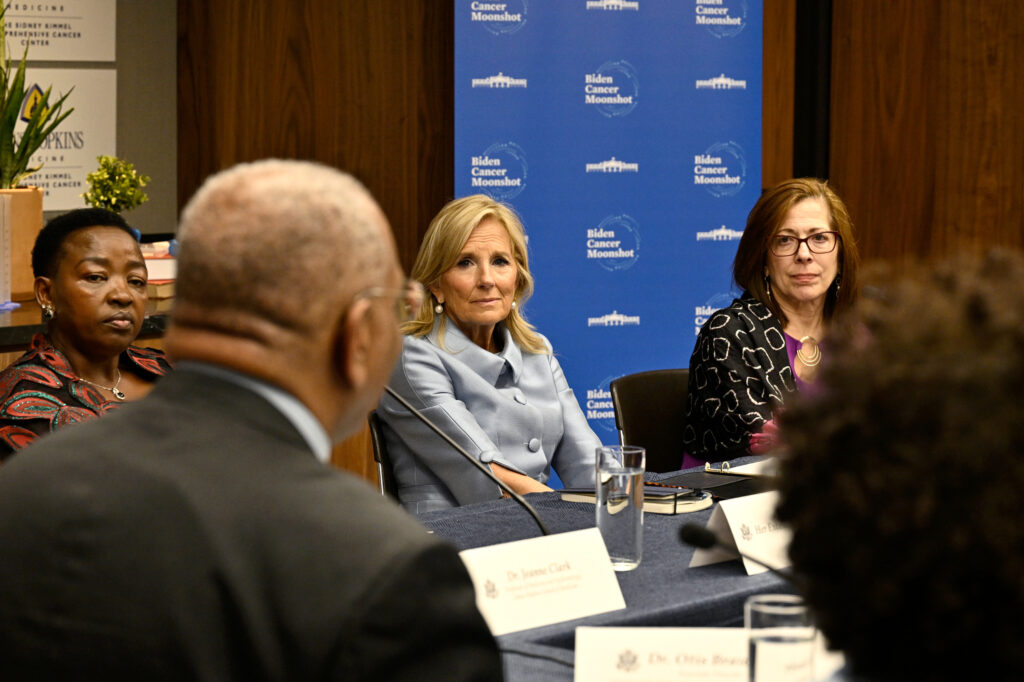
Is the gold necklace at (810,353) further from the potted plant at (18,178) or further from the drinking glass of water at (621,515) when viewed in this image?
the potted plant at (18,178)

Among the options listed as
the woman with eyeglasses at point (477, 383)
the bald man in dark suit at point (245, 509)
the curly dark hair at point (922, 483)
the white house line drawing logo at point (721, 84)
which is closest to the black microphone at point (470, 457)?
the bald man in dark suit at point (245, 509)

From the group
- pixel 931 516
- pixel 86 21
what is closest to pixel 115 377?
pixel 931 516

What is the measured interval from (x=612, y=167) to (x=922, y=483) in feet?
13.6

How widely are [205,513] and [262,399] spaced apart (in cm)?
14

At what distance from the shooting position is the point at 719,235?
15.9 ft

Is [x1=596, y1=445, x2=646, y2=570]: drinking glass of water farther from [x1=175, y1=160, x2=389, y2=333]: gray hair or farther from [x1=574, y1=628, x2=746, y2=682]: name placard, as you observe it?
[x1=175, y1=160, x2=389, y2=333]: gray hair

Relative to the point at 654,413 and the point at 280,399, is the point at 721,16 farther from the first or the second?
the point at 280,399

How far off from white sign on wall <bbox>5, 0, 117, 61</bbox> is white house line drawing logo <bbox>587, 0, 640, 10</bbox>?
6.70 feet

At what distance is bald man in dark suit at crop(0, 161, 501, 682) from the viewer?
91 cm

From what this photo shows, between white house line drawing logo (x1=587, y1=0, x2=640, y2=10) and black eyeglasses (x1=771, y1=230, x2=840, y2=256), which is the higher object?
white house line drawing logo (x1=587, y1=0, x2=640, y2=10)

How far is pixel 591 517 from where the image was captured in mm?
2191

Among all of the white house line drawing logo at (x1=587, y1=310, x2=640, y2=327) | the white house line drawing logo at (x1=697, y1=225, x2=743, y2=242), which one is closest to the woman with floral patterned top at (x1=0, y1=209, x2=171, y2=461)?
the white house line drawing logo at (x1=587, y1=310, x2=640, y2=327)

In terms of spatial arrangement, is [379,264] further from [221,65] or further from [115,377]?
[221,65]

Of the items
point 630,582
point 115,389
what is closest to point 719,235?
point 115,389
